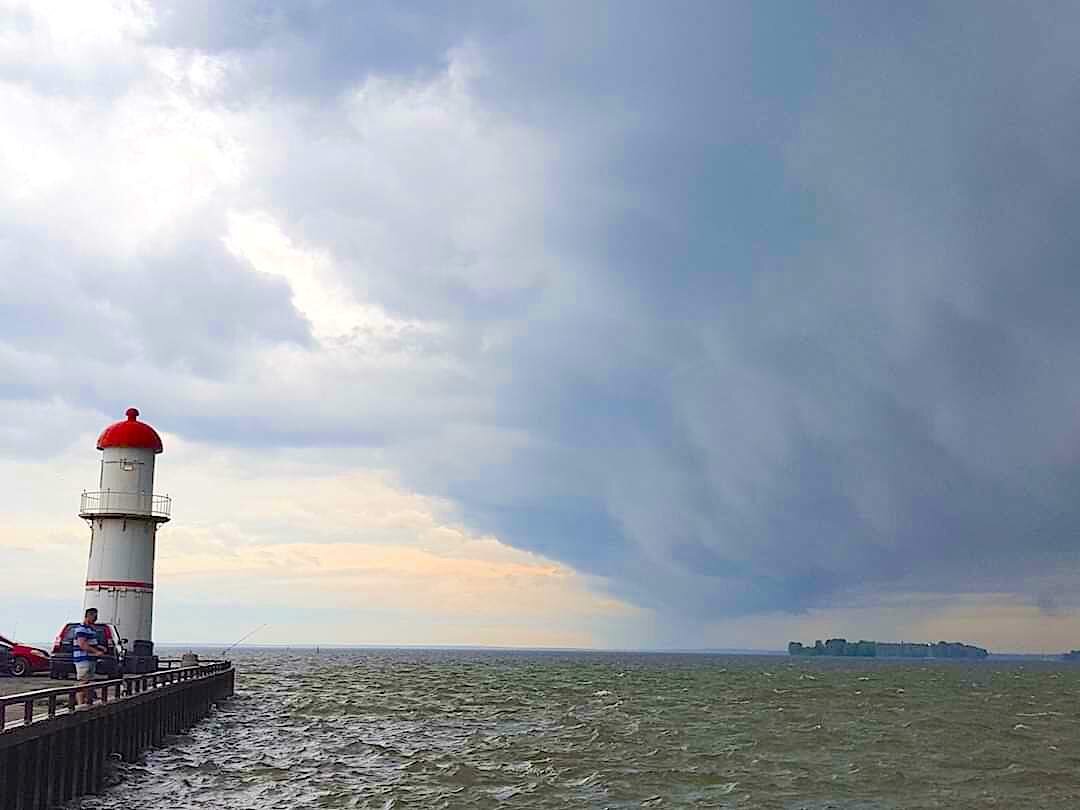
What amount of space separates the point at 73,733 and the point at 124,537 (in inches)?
747

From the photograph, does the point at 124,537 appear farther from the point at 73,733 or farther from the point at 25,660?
the point at 73,733

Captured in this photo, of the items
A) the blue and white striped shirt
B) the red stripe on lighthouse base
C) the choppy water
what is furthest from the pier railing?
the red stripe on lighthouse base

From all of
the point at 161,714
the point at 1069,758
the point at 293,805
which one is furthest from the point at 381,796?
the point at 1069,758

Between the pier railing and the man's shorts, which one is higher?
the man's shorts

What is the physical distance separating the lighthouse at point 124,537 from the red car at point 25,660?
3.93m

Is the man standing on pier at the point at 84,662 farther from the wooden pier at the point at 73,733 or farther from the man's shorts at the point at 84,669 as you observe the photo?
the wooden pier at the point at 73,733

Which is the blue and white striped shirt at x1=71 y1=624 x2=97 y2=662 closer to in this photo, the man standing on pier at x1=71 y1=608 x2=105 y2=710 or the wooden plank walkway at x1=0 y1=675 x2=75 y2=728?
the man standing on pier at x1=71 y1=608 x2=105 y2=710

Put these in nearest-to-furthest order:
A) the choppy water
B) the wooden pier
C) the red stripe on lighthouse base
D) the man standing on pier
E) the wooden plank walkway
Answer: the wooden pier
the wooden plank walkway
the man standing on pier
the choppy water
the red stripe on lighthouse base

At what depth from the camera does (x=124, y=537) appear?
134 feet

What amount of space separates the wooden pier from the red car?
3789mm

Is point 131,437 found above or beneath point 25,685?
above

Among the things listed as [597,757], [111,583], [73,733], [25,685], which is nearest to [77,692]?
[73,733]

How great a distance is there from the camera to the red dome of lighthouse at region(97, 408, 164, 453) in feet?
135

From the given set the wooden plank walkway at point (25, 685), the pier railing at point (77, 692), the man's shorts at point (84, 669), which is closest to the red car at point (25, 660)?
the wooden plank walkway at point (25, 685)
